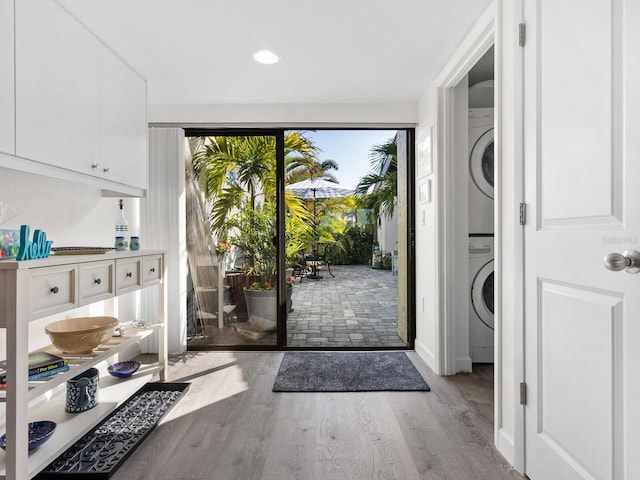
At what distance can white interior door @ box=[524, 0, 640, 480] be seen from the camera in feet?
3.62

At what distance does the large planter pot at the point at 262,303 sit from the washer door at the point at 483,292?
174 centimetres

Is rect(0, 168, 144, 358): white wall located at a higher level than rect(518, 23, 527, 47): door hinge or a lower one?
lower

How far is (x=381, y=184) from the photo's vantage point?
12.2 feet

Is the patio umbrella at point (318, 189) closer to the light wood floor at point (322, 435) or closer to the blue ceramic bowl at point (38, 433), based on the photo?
the light wood floor at point (322, 435)

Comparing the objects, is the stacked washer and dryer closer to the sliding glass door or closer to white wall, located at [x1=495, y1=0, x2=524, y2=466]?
white wall, located at [x1=495, y1=0, x2=524, y2=466]

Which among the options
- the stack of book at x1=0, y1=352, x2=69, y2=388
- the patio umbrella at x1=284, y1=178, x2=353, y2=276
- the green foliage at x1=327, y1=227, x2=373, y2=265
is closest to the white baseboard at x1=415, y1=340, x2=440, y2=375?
the green foliage at x1=327, y1=227, x2=373, y2=265

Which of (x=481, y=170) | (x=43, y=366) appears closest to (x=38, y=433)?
(x=43, y=366)

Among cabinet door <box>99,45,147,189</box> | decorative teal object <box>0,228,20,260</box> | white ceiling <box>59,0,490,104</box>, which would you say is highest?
white ceiling <box>59,0,490,104</box>

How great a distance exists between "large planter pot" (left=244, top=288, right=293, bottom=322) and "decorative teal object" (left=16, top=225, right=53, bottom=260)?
6.62 ft

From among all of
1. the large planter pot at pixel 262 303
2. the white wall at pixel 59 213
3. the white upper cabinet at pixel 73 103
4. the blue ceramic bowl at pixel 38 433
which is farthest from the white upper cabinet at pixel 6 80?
the large planter pot at pixel 262 303

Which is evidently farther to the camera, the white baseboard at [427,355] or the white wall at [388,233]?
the white wall at [388,233]

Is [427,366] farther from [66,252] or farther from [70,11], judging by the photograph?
[70,11]

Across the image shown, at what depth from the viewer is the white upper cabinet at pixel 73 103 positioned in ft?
5.39

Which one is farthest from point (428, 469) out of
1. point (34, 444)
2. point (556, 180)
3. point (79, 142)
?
point (79, 142)
